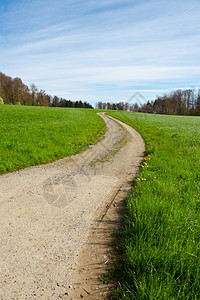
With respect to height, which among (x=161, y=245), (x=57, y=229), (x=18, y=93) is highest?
(x=18, y=93)

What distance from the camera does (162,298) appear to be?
98.1 inches

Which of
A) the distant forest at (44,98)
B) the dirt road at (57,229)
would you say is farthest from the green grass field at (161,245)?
the distant forest at (44,98)

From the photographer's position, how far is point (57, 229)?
15.0 ft

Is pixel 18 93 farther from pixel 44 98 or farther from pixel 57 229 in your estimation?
pixel 57 229

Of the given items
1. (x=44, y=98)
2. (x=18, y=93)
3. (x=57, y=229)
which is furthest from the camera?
(x=44, y=98)

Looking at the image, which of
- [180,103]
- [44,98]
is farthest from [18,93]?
[180,103]

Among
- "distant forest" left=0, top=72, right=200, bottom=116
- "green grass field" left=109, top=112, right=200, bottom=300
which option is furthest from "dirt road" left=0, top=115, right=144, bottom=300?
"distant forest" left=0, top=72, right=200, bottom=116

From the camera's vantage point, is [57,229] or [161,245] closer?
[161,245]

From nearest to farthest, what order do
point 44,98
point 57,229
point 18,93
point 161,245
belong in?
1. point 161,245
2. point 57,229
3. point 18,93
4. point 44,98

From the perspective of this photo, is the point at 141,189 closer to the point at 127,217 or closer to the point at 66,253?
the point at 127,217

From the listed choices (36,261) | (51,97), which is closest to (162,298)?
(36,261)

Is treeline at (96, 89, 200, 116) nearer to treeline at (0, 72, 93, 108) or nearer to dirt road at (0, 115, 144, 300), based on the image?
treeline at (0, 72, 93, 108)

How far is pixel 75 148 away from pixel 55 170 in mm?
4330

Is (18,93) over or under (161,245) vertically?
over
